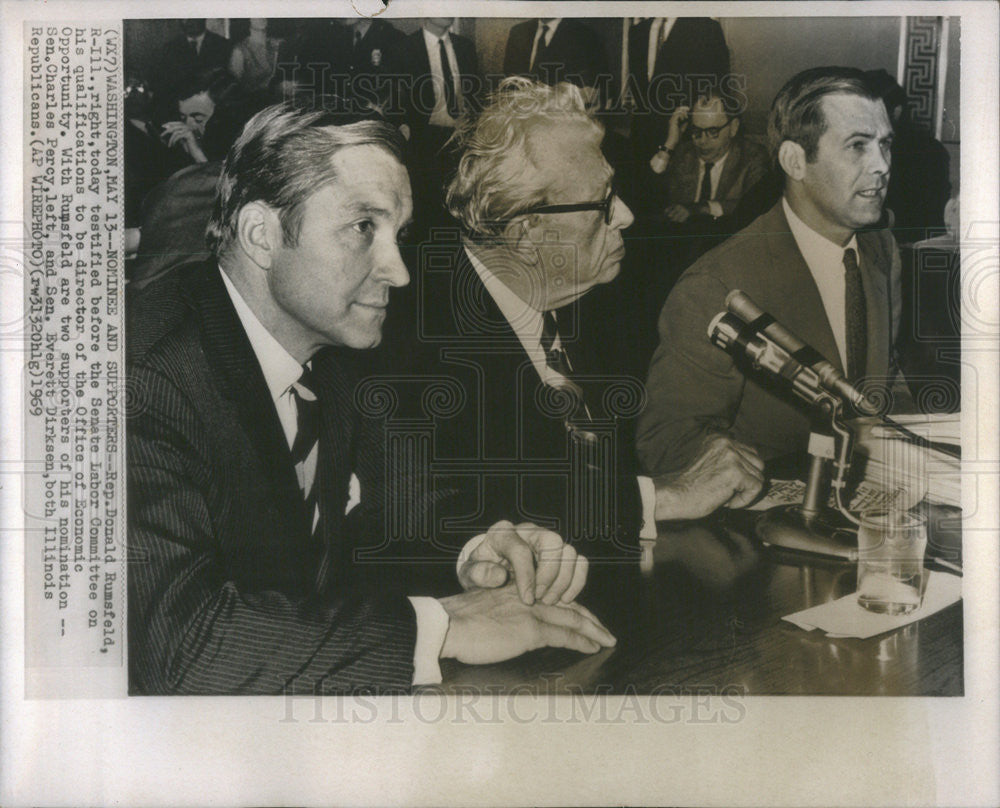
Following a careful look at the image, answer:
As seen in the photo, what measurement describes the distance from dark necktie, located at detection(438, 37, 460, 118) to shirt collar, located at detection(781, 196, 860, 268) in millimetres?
920

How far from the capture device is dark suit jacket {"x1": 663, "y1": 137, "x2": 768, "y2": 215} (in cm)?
212

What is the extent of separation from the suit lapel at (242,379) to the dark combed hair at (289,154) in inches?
4.7

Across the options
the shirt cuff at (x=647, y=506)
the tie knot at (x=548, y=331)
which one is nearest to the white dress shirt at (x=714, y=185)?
the tie knot at (x=548, y=331)

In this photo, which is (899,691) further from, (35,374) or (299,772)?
(35,374)

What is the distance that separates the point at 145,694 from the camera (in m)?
2.11

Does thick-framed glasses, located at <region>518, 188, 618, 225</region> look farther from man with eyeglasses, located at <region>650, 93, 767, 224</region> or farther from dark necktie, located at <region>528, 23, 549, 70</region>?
dark necktie, located at <region>528, 23, 549, 70</region>

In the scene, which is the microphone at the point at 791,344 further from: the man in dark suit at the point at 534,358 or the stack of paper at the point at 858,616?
the stack of paper at the point at 858,616

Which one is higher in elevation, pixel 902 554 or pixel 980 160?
pixel 980 160

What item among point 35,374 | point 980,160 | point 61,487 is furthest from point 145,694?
point 980,160

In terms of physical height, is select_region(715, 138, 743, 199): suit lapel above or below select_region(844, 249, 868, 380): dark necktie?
above

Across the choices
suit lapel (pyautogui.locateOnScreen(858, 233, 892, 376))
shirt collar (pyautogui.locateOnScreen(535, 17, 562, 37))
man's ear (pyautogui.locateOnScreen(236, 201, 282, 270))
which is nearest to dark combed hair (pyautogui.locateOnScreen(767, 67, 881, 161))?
suit lapel (pyautogui.locateOnScreen(858, 233, 892, 376))

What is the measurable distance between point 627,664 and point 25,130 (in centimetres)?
217

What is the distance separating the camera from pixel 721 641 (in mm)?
2104

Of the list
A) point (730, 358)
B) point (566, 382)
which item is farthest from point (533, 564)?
point (730, 358)
